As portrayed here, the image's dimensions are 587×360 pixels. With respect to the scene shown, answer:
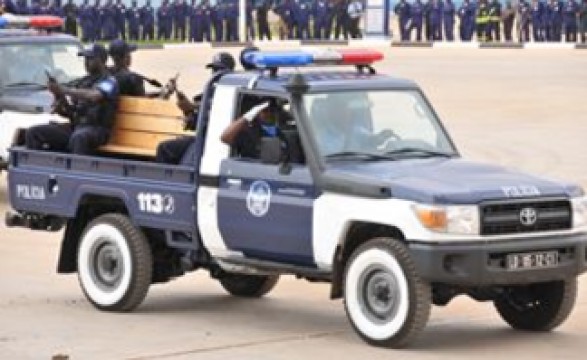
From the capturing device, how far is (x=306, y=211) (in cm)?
1017

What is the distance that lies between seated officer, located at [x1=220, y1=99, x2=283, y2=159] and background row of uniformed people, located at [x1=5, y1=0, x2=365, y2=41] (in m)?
46.3

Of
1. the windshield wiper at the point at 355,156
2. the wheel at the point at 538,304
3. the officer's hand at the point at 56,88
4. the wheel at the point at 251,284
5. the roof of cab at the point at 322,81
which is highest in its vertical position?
the roof of cab at the point at 322,81

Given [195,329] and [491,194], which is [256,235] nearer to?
[195,329]

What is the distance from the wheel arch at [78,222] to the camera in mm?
11774

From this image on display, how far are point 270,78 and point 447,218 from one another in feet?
6.37

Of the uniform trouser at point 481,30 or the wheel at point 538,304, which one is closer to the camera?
the wheel at point 538,304

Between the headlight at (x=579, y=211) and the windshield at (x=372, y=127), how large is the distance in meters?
1.07

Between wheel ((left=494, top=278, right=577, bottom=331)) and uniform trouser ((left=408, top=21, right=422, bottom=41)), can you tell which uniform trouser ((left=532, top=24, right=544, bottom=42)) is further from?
wheel ((left=494, top=278, right=577, bottom=331))

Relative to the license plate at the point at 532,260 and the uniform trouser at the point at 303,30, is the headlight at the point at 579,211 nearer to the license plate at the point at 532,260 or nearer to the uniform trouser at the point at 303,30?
the license plate at the point at 532,260

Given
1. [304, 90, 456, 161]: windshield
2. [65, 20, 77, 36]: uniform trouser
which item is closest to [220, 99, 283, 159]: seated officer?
[304, 90, 456, 161]: windshield

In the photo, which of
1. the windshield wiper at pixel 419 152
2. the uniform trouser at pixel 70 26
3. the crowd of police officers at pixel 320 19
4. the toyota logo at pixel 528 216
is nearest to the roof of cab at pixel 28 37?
the windshield wiper at pixel 419 152

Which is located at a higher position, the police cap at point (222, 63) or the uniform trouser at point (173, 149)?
the police cap at point (222, 63)

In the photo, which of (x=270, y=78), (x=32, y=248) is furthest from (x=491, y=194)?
(x=32, y=248)

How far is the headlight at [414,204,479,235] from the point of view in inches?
374
